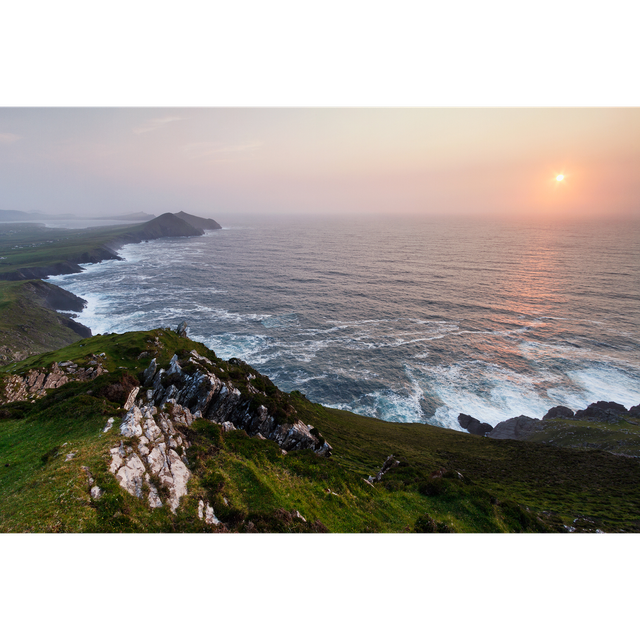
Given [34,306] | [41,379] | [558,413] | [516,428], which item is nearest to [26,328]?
[34,306]

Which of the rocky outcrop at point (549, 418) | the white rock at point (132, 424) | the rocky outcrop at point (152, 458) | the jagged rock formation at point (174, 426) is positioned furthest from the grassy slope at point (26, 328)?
the rocky outcrop at point (549, 418)

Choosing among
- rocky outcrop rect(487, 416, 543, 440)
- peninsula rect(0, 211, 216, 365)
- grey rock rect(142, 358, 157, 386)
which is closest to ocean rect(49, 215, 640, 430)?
rocky outcrop rect(487, 416, 543, 440)

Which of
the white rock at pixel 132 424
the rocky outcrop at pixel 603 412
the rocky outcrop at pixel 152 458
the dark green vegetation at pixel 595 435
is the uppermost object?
the white rock at pixel 132 424

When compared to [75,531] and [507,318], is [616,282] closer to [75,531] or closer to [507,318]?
[507,318]

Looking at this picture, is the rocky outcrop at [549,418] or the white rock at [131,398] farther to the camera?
the rocky outcrop at [549,418]

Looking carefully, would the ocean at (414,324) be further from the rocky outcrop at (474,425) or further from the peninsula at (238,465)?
the peninsula at (238,465)

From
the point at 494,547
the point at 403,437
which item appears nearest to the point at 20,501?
the point at 494,547

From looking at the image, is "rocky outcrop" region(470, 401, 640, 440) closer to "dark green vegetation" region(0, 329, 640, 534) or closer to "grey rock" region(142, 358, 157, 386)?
"dark green vegetation" region(0, 329, 640, 534)
